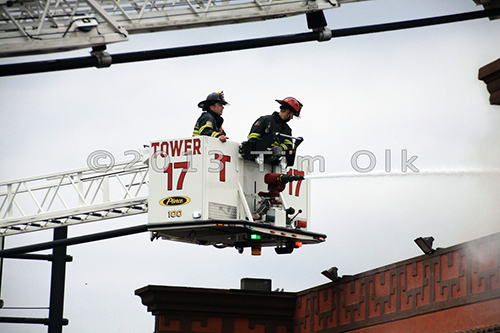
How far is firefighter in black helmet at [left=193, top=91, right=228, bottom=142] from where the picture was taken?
16.9 metres

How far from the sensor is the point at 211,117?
17.1m

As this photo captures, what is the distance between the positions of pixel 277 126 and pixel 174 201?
247cm

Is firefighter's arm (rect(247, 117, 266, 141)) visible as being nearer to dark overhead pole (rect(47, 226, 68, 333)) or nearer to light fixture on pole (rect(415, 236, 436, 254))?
light fixture on pole (rect(415, 236, 436, 254))

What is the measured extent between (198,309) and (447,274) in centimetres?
708

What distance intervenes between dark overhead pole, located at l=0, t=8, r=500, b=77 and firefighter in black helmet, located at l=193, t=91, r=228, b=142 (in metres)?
3.46

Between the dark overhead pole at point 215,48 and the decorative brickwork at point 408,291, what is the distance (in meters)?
4.01

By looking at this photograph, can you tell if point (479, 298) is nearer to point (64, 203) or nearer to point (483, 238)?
point (483, 238)

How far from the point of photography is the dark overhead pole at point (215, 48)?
465 inches

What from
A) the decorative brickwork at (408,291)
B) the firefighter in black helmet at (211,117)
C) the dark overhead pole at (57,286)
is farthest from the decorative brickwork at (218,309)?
the firefighter in black helmet at (211,117)

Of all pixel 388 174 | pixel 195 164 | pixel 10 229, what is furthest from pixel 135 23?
pixel 10 229

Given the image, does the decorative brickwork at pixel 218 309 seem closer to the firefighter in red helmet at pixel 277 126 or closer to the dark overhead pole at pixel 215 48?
the firefighter in red helmet at pixel 277 126

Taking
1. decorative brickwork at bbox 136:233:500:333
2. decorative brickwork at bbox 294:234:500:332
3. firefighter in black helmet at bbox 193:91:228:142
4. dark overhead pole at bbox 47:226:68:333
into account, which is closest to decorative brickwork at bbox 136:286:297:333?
decorative brickwork at bbox 136:233:500:333

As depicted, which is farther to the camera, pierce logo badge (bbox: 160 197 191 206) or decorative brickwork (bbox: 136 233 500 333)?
pierce logo badge (bbox: 160 197 191 206)

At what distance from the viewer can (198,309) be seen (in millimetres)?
21984
